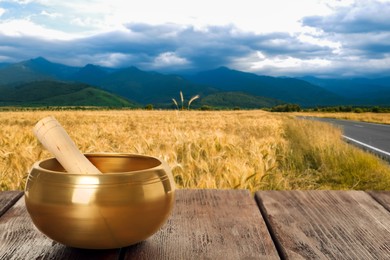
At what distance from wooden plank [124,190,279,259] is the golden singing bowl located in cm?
9

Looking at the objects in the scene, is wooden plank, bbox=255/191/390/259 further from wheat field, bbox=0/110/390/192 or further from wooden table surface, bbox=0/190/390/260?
wheat field, bbox=0/110/390/192

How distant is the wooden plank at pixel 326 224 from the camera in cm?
124

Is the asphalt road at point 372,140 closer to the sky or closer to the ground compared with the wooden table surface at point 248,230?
closer to the ground

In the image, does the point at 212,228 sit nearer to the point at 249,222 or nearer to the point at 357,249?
the point at 249,222

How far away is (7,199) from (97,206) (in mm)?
821

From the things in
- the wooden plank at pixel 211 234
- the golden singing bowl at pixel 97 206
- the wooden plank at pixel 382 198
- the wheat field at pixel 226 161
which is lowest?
the wheat field at pixel 226 161

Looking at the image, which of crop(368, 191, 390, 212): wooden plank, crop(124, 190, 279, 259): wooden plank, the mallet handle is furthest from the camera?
crop(368, 191, 390, 212): wooden plank

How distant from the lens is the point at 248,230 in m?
1.36

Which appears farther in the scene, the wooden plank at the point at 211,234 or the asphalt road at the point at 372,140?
the asphalt road at the point at 372,140

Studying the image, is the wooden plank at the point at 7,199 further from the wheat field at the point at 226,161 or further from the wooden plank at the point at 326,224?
the wheat field at the point at 226,161

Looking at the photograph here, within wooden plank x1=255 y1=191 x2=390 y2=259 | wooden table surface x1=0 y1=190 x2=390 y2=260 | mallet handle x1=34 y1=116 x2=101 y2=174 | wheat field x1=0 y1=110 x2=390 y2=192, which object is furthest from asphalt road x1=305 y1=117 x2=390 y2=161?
mallet handle x1=34 y1=116 x2=101 y2=174

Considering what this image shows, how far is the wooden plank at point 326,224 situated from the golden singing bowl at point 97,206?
0.39m

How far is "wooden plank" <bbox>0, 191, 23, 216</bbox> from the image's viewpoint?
1622 millimetres

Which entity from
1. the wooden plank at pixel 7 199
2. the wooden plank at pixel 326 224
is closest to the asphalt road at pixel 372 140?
the wooden plank at pixel 326 224
